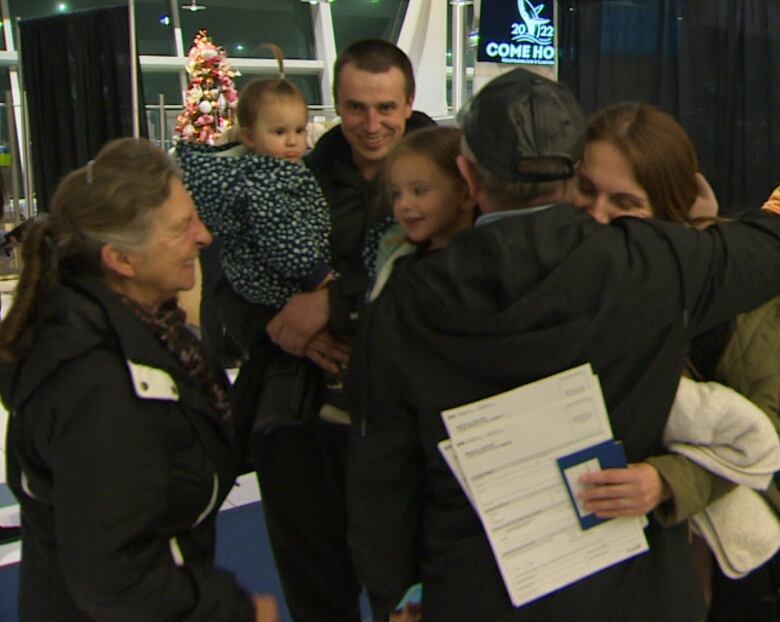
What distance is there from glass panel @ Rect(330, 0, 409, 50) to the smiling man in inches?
484

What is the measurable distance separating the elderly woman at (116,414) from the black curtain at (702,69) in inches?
192

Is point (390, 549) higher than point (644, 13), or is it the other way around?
point (644, 13)

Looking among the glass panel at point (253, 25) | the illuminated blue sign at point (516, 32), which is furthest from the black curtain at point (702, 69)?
the glass panel at point (253, 25)

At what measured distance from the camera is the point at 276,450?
6.78 ft

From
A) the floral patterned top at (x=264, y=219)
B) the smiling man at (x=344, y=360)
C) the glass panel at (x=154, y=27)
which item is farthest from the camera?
the glass panel at (x=154, y=27)

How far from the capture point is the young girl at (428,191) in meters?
1.66

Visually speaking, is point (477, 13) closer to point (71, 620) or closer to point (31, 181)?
point (31, 181)

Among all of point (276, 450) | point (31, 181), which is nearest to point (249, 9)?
point (31, 181)

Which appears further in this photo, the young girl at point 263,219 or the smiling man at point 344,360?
the smiling man at point 344,360

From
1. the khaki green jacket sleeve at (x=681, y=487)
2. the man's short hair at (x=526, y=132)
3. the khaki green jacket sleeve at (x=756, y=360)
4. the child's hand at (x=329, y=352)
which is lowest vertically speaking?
the khaki green jacket sleeve at (x=681, y=487)

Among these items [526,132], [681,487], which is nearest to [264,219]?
[526,132]

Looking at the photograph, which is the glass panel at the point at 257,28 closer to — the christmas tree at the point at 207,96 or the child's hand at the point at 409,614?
the christmas tree at the point at 207,96

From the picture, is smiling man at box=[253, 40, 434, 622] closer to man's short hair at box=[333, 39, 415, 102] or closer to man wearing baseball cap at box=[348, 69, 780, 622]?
man's short hair at box=[333, 39, 415, 102]

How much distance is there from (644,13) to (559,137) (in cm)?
545
